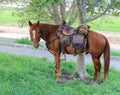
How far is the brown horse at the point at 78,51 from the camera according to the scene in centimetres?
887

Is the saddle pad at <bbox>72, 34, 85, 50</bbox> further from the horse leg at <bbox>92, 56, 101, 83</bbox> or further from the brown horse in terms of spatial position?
the horse leg at <bbox>92, 56, 101, 83</bbox>

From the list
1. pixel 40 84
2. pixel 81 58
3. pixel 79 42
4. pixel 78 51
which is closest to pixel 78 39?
pixel 79 42

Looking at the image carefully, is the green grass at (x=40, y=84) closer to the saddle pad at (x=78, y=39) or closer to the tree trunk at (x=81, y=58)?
the tree trunk at (x=81, y=58)

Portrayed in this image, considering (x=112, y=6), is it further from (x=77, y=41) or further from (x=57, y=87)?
(x=57, y=87)

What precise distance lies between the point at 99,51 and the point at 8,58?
11.4 feet

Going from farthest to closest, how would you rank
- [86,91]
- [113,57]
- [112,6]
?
[113,57], [112,6], [86,91]

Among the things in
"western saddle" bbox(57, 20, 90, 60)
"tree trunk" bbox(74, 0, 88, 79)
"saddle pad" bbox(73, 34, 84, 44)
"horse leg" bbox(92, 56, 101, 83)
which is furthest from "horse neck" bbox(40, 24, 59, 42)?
"horse leg" bbox(92, 56, 101, 83)

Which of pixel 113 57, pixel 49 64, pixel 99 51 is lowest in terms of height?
pixel 113 57

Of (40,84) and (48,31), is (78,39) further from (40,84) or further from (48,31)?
(40,84)

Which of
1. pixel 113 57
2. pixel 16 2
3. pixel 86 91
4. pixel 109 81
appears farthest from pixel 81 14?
pixel 16 2

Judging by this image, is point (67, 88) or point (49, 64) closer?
point (67, 88)

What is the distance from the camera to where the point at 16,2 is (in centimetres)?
1655

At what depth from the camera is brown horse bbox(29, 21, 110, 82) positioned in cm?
887

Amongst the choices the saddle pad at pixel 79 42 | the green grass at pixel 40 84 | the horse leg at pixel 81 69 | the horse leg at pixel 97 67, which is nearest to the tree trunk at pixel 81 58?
the horse leg at pixel 81 69
